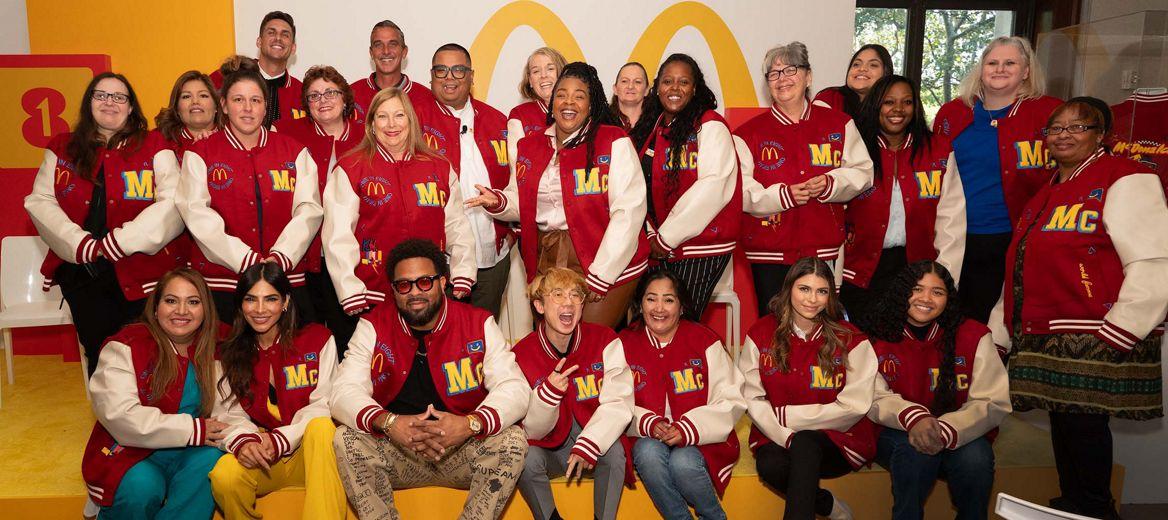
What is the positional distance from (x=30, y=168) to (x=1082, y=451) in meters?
5.32

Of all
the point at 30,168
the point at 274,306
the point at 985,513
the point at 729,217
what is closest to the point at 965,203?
the point at 729,217

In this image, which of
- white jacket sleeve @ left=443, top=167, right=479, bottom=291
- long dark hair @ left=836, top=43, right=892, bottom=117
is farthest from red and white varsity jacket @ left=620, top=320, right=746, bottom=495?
long dark hair @ left=836, top=43, right=892, bottom=117

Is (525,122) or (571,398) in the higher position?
(525,122)

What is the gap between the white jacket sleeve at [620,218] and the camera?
3.07 metres

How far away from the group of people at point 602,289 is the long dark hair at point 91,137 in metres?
0.01

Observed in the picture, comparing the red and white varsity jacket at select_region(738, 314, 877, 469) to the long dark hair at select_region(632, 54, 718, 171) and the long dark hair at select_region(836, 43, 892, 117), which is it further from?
the long dark hair at select_region(836, 43, 892, 117)

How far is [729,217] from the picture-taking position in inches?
128

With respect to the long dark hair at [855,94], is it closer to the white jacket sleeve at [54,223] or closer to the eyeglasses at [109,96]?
the eyeglasses at [109,96]

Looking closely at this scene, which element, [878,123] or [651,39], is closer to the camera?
[878,123]

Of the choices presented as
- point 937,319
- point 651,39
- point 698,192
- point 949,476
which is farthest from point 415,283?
point 651,39

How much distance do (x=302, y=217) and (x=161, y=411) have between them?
0.86m

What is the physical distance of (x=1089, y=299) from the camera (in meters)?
2.86

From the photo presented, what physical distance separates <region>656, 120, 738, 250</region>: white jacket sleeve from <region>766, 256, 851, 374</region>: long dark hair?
0.39 m

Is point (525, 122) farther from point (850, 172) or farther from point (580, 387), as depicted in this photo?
point (850, 172)
